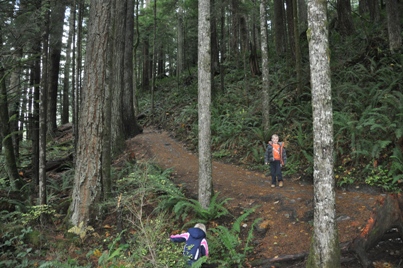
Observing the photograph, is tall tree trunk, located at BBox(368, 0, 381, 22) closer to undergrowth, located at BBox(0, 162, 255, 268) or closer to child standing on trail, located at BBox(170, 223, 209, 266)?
undergrowth, located at BBox(0, 162, 255, 268)

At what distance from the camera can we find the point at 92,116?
7.56m

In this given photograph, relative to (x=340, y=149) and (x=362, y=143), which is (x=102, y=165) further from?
(x=362, y=143)

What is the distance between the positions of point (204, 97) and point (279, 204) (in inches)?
125

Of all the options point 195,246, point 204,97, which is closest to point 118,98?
point 204,97

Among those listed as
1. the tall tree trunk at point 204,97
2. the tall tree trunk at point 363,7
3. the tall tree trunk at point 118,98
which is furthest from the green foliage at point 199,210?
the tall tree trunk at point 363,7

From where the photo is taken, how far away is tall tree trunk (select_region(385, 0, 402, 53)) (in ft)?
35.1

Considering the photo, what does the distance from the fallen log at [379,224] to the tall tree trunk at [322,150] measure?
2.94 ft

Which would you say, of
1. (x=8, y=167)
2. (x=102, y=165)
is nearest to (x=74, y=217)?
(x=102, y=165)

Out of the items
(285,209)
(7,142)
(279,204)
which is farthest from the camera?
(7,142)

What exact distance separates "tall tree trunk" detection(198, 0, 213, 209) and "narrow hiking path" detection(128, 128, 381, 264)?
87cm

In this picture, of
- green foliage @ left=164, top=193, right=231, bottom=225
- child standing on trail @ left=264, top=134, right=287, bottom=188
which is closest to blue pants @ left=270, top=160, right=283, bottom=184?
child standing on trail @ left=264, top=134, right=287, bottom=188

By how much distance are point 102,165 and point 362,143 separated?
7.25 meters

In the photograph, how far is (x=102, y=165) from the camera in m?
7.78

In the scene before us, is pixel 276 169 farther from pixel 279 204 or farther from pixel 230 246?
pixel 230 246
